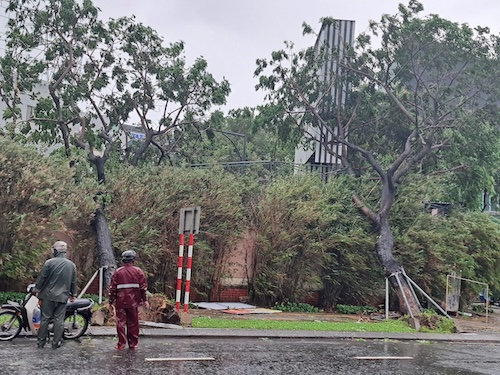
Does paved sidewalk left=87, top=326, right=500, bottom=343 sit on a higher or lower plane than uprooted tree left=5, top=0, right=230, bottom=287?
lower

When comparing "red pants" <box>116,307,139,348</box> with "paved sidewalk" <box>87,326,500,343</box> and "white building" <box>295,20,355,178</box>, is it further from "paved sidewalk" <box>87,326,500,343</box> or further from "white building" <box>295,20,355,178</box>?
"white building" <box>295,20,355,178</box>

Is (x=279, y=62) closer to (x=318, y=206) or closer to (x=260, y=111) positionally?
(x=260, y=111)

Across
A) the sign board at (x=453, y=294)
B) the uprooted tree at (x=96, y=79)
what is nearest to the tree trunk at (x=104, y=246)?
the uprooted tree at (x=96, y=79)

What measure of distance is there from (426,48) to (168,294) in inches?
460

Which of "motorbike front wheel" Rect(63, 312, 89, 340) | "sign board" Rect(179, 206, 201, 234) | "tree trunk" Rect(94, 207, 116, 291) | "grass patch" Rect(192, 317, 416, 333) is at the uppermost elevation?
"sign board" Rect(179, 206, 201, 234)

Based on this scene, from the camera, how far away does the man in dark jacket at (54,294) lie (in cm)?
980

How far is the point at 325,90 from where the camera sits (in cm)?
2417

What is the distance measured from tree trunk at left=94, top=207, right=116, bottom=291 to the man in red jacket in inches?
267

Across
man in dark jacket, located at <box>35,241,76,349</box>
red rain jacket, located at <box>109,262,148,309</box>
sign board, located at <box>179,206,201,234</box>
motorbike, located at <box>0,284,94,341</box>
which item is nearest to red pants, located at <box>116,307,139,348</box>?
red rain jacket, located at <box>109,262,148,309</box>

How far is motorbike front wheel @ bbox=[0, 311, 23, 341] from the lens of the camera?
10.3 metres

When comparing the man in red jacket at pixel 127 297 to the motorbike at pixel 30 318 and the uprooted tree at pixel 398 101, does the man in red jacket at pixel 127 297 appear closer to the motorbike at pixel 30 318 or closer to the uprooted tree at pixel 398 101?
the motorbike at pixel 30 318

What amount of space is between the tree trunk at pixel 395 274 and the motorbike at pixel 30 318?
35.9ft

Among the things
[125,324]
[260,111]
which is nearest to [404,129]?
[260,111]

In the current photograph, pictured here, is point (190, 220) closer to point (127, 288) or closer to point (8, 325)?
point (127, 288)
